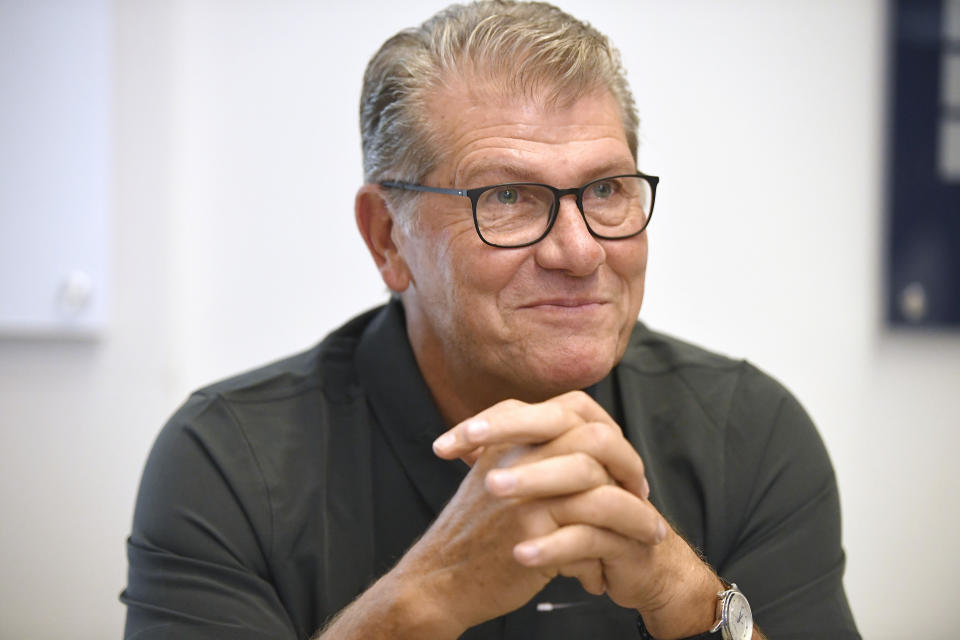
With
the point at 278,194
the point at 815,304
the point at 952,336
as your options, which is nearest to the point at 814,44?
the point at 815,304

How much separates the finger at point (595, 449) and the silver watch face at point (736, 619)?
27 cm

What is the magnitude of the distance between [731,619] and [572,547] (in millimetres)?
306

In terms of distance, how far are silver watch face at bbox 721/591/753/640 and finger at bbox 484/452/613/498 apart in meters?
0.30

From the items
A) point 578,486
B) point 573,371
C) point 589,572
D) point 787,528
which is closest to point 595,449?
point 578,486

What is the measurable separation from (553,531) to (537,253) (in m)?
0.41

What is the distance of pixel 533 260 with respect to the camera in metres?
1.21

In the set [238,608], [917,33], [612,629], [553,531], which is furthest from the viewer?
[917,33]

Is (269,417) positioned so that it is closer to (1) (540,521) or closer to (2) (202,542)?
(2) (202,542)

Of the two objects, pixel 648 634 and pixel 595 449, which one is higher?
pixel 595 449

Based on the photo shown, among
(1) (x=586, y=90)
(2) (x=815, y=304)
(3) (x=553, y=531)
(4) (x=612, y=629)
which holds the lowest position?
(4) (x=612, y=629)

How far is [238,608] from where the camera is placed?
3.75 ft

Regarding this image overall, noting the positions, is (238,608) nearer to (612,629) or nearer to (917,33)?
(612,629)

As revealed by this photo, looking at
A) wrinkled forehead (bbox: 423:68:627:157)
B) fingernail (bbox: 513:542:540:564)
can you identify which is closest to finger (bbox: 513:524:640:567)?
fingernail (bbox: 513:542:540:564)

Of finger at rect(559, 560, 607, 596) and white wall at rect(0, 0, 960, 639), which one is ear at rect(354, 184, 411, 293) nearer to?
finger at rect(559, 560, 607, 596)
